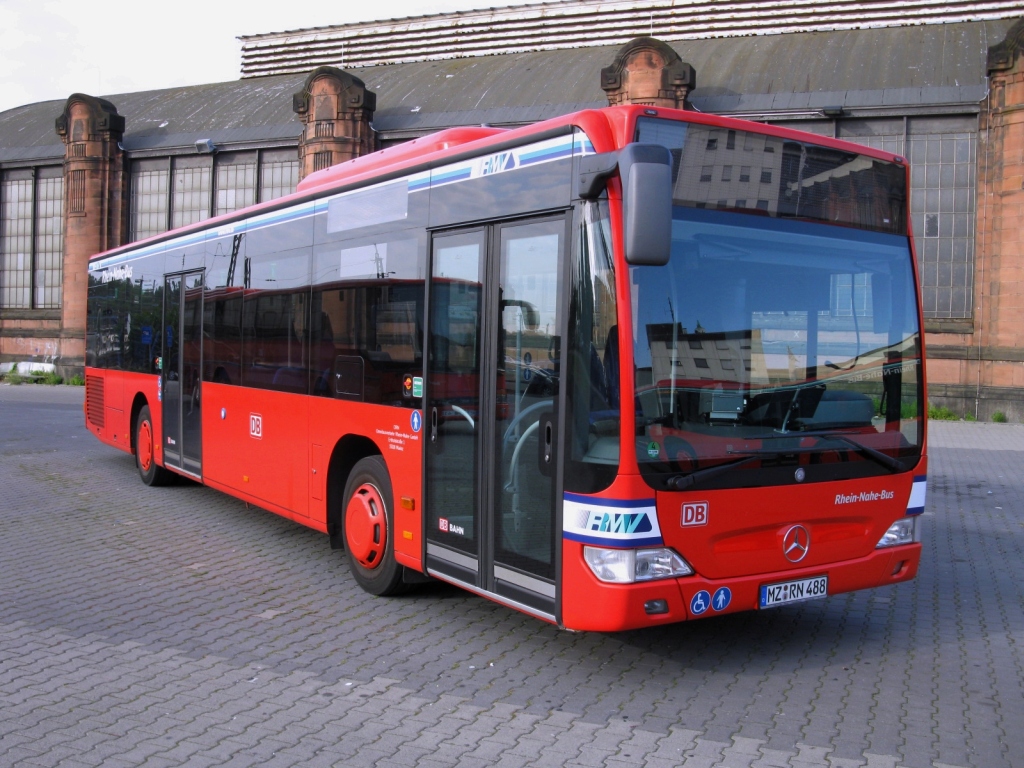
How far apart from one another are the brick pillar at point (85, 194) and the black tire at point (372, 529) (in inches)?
1178

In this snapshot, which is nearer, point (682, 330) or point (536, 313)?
point (682, 330)

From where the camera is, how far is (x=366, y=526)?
6.95 metres

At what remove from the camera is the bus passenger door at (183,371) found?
10312 mm

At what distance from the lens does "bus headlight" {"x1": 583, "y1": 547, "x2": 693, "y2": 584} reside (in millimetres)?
4863

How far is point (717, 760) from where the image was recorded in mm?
4273

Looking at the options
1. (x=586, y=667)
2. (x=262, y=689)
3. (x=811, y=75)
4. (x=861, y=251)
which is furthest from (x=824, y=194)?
(x=811, y=75)

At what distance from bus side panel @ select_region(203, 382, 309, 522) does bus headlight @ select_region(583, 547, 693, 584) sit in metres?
3.55

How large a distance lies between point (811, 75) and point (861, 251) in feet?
72.5

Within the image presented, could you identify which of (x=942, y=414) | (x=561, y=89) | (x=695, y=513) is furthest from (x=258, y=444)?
(x=561, y=89)

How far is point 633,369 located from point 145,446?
8.78 m

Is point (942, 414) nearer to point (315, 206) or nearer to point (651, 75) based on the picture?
point (651, 75)

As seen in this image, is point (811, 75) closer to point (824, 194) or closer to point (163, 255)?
point (163, 255)

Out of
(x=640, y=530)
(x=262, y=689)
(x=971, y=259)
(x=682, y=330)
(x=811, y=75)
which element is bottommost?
(x=262, y=689)

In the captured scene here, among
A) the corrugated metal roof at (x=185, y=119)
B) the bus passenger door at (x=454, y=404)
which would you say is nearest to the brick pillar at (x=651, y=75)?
the corrugated metal roof at (x=185, y=119)
